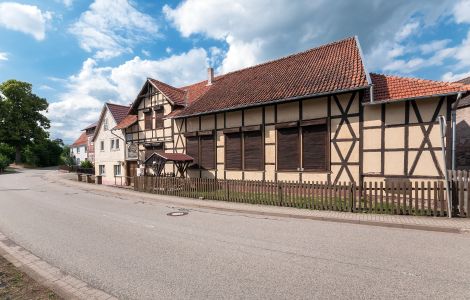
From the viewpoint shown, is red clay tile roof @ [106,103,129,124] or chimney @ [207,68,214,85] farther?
red clay tile roof @ [106,103,129,124]

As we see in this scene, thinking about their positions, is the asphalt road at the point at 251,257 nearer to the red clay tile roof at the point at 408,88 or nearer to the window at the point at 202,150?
the red clay tile roof at the point at 408,88

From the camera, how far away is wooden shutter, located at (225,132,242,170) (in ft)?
50.6

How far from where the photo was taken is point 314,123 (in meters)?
12.6

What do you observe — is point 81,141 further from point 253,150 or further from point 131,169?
point 253,150

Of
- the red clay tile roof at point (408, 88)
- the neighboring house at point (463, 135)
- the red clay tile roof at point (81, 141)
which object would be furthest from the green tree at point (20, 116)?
the neighboring house at point (463, 135)

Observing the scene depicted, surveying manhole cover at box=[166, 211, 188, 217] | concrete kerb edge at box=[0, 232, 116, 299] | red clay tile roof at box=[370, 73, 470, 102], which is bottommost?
manhole cover at box=[166, 211, 188, 217]

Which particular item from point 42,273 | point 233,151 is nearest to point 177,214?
point 42,273

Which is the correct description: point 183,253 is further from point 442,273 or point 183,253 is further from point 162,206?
point 162,206

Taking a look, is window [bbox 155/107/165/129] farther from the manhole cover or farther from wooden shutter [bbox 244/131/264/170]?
the manhole cover

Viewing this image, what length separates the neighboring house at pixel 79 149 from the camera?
58.1 m

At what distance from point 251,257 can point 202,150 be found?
12151 mm

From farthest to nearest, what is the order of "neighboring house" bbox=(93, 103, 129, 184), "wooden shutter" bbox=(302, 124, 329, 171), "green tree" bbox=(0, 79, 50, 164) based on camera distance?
"green tree" bbox=(0, 79, 50, 164)
"neighboring house" bbox=(93, 103, 129, 184)
"wooden shutter" bbox=(302, 124, 329, 171)

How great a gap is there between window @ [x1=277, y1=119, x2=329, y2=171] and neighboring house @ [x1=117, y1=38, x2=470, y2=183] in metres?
0.05

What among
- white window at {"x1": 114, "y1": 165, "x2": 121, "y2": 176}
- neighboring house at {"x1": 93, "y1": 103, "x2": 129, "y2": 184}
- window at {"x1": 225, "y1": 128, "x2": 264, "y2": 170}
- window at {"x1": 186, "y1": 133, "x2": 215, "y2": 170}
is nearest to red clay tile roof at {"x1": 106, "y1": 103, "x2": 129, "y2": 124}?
neighboring house at {"x1": 93, "y1": 103, "x2": 129, "y2": 184}
